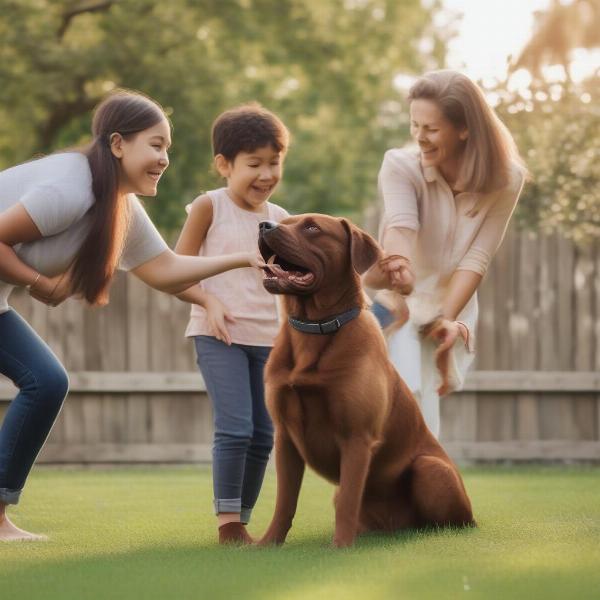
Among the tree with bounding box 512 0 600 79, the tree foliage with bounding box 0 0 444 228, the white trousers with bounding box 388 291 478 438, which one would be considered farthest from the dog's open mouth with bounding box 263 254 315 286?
the tree foliage with bounding box 0 0 444 228

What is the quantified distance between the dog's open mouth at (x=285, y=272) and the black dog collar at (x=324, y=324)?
0.56ft

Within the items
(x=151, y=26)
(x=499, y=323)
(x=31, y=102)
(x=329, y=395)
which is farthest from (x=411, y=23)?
(x=329, y=395)

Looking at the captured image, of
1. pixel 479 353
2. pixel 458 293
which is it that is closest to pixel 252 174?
pixel 458 293

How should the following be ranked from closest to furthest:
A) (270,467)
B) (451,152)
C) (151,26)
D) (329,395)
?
(329,395) < (451,152) < (270,467) < (151,26)

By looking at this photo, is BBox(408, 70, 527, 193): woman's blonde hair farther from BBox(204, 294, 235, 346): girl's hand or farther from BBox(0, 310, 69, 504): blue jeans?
BBox(0, 310, 69, 504): blue jeans

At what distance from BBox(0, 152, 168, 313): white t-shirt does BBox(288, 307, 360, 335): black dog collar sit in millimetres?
1027

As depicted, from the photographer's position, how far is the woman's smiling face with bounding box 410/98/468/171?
518cm

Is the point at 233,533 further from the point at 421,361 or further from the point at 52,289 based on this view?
the point at 52,289

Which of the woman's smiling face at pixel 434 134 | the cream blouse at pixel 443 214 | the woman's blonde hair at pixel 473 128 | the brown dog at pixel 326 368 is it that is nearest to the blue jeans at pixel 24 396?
the brown dog at pixel 326 368

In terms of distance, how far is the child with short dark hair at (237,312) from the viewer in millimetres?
5074

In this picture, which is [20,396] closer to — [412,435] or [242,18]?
[412,435]

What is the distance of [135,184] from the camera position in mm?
5043

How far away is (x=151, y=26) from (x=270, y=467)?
10.1 metres

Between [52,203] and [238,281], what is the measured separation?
994 mm
